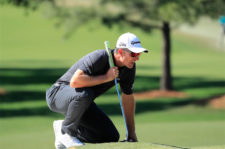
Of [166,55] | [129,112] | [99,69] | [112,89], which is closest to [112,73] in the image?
[99,69]

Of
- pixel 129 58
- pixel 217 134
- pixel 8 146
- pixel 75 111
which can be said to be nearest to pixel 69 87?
pixel 75 111

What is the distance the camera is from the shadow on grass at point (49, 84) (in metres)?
17.0

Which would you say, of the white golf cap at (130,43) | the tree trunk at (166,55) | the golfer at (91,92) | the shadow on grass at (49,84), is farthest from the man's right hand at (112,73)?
the tree trunk at (166,55)

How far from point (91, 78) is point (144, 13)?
44.4 feet

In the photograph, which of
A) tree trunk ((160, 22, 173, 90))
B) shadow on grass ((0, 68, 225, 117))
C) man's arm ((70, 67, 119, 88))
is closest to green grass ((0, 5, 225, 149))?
shadow on grass ((0, 68, 225, 117))

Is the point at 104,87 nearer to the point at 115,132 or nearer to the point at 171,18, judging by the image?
the point at 115,132

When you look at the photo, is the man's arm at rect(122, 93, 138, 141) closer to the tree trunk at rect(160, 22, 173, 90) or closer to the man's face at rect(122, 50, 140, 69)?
the man's face at rect(122, 50, 140, 69)

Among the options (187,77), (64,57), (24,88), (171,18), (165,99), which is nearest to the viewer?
(171,18)

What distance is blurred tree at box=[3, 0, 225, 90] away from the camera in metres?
16.9

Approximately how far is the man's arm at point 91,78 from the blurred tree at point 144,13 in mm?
11552

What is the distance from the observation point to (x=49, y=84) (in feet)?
77.3

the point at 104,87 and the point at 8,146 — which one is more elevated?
the point at 104,87

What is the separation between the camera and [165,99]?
63.4ft

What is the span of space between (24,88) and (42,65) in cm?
915
